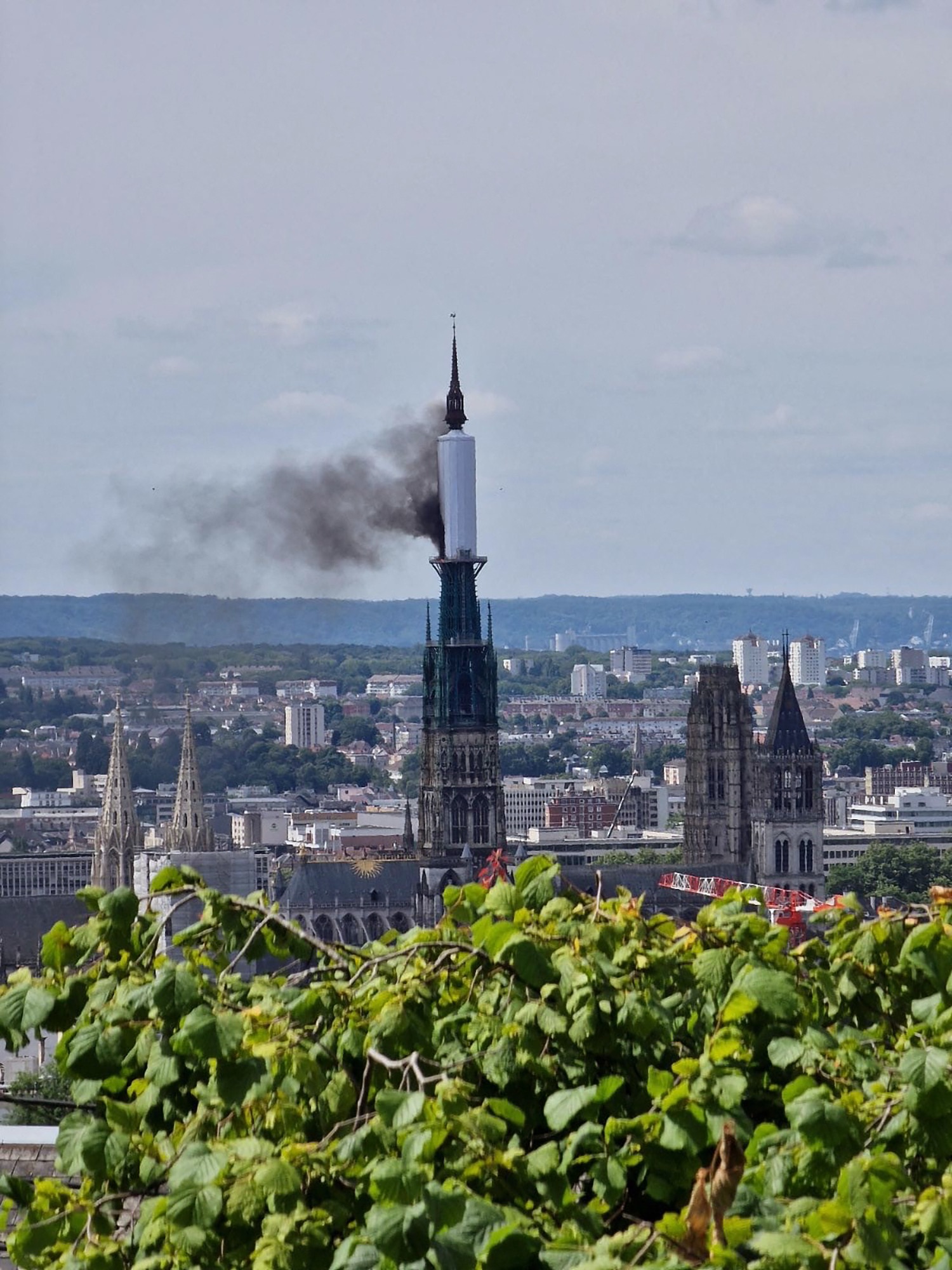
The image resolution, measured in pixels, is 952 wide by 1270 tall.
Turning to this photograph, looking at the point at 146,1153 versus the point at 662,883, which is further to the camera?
the point at 662,883

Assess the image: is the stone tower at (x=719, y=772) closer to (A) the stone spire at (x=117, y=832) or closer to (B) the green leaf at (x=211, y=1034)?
(A) the stone spire at (x=117, y=832)

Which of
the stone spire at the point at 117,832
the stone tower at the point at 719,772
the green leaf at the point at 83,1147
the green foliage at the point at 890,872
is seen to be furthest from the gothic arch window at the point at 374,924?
the green leaf at the point at 83,1147

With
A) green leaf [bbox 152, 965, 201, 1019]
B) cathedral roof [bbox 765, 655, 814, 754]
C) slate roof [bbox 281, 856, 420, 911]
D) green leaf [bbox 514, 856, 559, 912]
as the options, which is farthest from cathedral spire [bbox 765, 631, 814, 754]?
green leaf [bbox 152, 965, 201, 1019]

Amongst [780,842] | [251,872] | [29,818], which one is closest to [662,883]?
[780,842]

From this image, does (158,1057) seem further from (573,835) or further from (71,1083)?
(573,835)

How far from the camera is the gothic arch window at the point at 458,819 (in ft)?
277

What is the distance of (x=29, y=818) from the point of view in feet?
485

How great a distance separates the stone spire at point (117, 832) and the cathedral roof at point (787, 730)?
21.2 meters

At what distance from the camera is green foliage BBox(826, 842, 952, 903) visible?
3959 inches

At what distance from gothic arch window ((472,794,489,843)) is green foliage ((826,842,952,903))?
1826 centimetres

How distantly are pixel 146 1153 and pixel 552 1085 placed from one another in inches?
55.7

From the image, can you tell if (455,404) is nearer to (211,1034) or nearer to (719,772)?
(719,772)

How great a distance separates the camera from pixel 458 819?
84625mm

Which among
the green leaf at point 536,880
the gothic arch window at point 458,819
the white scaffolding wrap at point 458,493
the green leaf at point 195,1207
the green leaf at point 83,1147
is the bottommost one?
the gothic arch window at point 458,819
